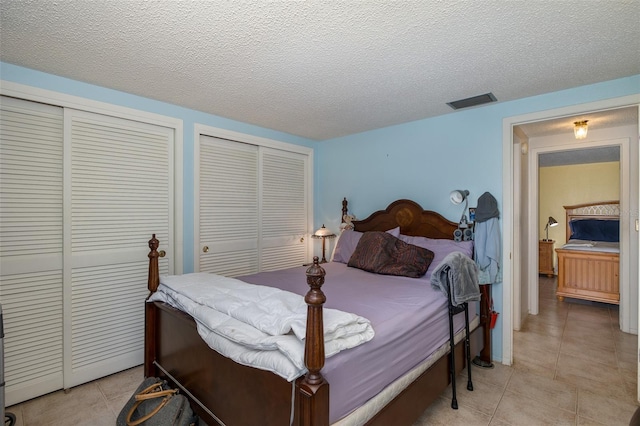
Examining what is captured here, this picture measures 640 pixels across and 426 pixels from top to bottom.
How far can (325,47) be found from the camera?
6.23ft

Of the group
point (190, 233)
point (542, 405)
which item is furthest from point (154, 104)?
point (542, 405)

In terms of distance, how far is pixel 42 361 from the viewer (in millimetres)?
2318

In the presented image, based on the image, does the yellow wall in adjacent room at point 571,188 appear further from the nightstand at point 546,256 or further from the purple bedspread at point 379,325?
the purple bedspread at point 379,325

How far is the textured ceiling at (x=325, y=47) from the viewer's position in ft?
5.14

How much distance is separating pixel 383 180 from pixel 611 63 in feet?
6.99

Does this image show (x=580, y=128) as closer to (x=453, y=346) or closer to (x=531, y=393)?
(x=531, y=393)

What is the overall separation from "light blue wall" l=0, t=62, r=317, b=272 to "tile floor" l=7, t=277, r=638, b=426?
121 cm

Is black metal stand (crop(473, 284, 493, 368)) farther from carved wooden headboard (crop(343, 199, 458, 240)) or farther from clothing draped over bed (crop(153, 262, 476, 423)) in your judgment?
carved wooden headboard (crop(343, 199, 458, 240))

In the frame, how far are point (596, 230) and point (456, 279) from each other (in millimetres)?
4964

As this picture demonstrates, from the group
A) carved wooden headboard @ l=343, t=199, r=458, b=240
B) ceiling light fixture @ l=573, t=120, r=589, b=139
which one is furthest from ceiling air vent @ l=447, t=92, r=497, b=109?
ceiling light fixture @ l=573, t=120, r=589, b=139

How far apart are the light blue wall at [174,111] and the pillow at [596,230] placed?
5.41m

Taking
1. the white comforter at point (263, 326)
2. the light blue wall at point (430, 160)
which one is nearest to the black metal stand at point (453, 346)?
the light blue wall at point (430, 160)

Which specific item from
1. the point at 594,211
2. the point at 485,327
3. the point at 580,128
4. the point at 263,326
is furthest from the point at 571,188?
the point at 263,326

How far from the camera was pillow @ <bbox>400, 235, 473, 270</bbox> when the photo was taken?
9.36 ft
